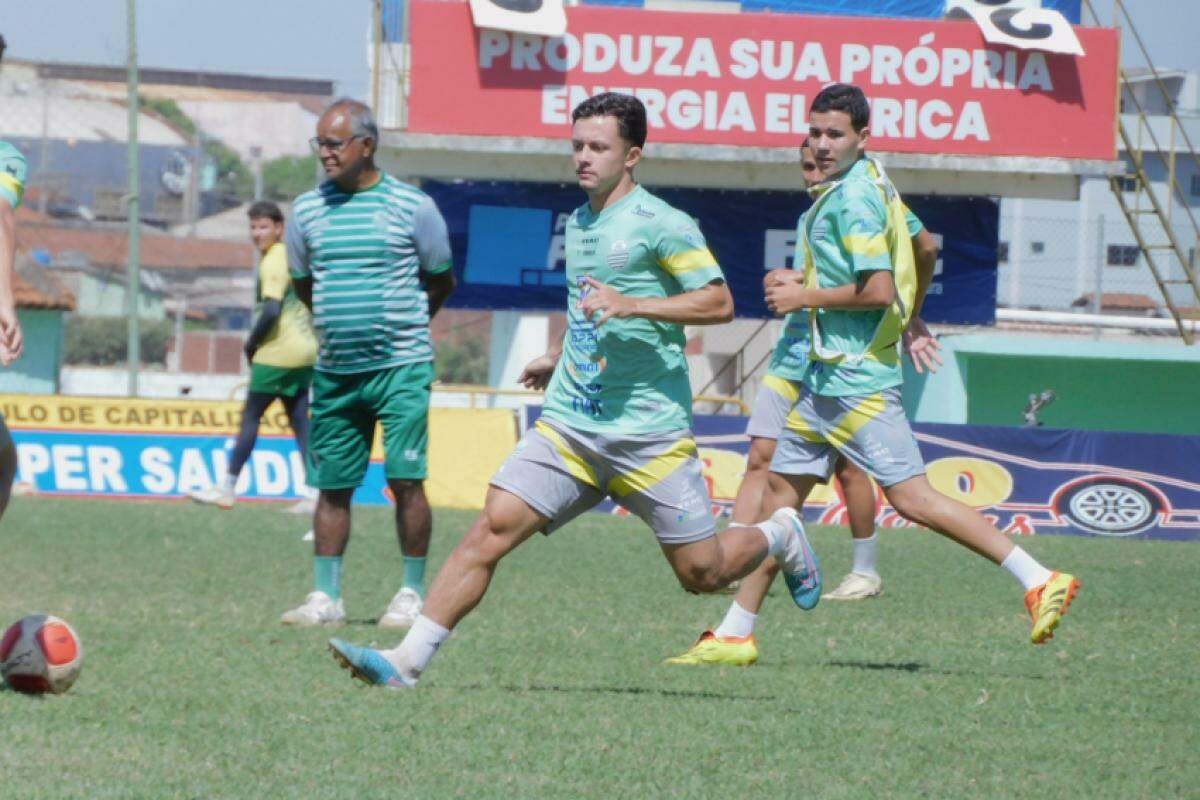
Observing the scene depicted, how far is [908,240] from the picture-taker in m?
6.82

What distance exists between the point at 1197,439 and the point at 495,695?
34.3ft

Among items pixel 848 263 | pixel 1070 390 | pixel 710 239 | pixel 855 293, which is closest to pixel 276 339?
pixel 848 263

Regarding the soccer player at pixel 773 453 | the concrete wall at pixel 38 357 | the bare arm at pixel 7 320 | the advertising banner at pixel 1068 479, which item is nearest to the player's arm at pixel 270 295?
the advertising banner at pixel 1068 479

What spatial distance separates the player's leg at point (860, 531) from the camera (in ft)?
30.2

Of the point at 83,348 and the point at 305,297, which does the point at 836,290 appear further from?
the point at 83,348

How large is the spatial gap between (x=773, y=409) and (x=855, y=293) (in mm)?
2658

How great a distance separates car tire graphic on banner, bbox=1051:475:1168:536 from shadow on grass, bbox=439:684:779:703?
966 centimetres

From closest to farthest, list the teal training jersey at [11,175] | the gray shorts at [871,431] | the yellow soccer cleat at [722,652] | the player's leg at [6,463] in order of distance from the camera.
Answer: the teal training jersey at [11,175], the player's leg at [6,463], the gray shorts at [871,431], the yellow soccer cleat at [722,652]

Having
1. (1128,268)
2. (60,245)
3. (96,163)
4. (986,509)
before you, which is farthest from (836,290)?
(96,163)

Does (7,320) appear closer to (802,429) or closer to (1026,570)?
(802,429)

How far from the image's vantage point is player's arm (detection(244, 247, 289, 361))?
41.0ft

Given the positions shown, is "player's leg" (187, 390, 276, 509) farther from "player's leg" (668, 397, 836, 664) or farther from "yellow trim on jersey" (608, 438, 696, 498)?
"yellow trim on jersey" (608, 438, 696, 498)

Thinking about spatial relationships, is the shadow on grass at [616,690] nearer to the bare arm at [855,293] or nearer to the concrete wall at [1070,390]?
the bare arm at [855,293]

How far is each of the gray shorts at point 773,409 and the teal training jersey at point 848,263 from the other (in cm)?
222
